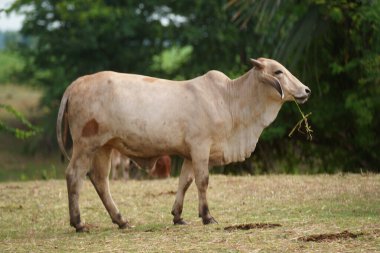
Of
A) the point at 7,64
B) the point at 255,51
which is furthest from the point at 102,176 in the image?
the point at 7,64

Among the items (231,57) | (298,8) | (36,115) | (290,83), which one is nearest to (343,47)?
(298,8)

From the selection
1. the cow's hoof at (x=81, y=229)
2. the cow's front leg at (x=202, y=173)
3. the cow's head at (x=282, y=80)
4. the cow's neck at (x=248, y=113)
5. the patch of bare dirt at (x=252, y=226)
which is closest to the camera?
the patch of bare dirt at (x=252, y=226)

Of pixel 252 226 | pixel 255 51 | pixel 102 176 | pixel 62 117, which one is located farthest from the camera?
pixel 255 51

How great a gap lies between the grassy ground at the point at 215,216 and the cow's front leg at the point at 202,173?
14 cm

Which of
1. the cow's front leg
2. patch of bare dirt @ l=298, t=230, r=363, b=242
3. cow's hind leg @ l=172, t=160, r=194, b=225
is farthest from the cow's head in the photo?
patch of bare dirt @ l=298, t=230, r=363, b=242

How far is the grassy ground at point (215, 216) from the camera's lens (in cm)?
830

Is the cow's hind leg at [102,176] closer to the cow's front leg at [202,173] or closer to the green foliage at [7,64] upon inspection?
the cow's front leg at [202,173]

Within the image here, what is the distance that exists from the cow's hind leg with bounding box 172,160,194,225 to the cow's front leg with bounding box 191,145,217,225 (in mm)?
271

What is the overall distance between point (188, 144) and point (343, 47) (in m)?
9.69

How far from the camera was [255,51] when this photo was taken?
24.2 metres

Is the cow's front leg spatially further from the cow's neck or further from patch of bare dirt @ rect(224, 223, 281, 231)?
patch of bare dirt @ rect(224, 223, 281, 231)

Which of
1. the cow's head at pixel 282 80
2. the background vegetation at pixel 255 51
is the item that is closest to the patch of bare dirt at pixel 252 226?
the cow's head at pixel 282 80

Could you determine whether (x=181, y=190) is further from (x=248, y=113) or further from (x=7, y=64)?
(x=7, y=64)

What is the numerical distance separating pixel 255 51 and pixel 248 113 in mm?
14277
